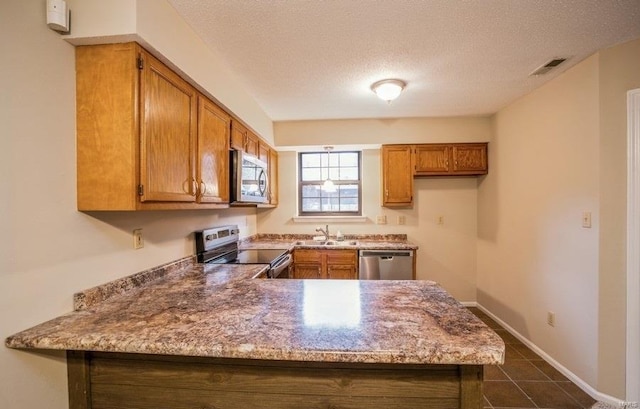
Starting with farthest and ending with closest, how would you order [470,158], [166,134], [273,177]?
[273,177] → [470,158] → [166,134]

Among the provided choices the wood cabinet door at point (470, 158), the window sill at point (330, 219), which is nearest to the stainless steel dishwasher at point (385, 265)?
the window sill at point (330, 219)

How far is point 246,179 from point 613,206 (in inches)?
111

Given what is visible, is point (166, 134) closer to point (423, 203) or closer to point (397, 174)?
point (397, 174)

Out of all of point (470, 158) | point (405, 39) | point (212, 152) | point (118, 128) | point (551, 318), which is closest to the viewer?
point (118, 128)

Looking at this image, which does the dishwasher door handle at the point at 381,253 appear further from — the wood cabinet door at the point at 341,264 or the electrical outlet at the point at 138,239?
the electrical outlet at the point at 138,239

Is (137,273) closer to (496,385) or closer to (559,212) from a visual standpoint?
(496,385)

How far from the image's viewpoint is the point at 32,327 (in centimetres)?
108

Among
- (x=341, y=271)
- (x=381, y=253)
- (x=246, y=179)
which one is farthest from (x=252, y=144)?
(x=381, y=253)

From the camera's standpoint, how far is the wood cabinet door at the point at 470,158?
11.4 ft

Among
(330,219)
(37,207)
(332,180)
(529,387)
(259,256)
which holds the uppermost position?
(332,180)

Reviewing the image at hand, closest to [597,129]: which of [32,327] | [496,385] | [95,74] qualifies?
[496,385]

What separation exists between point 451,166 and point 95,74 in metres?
3.62

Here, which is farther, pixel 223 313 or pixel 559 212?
pixel 559 212

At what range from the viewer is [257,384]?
1.09 meters
